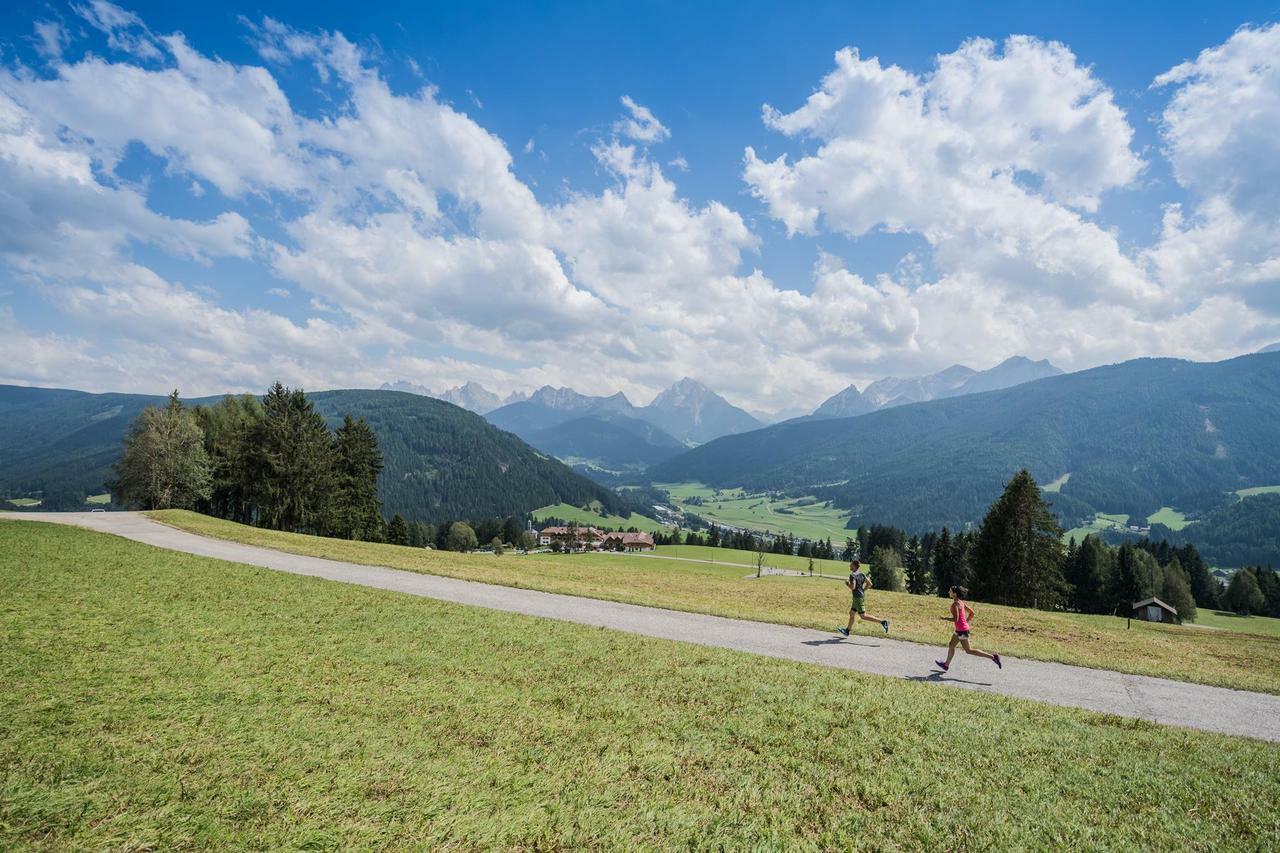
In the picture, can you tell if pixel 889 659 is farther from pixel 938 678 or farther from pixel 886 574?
pixel 886 574

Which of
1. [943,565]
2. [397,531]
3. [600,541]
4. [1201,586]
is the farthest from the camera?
[600,541]

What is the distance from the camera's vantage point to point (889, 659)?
563 inches

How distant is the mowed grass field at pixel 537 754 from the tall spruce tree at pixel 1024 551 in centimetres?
4326

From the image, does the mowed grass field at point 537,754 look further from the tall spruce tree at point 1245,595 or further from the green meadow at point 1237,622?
the tall spruce tree at point 1245,595

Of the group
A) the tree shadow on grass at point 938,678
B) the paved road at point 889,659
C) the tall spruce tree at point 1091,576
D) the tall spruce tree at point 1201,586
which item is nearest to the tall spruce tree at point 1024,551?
the tall spruce tree at point 1091,576

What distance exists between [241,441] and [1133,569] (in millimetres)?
106481

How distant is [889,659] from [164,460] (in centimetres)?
6249

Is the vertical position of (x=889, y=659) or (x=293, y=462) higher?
(x=293, y=462)

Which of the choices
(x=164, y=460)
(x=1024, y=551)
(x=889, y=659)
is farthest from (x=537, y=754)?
(x=164, y=460)

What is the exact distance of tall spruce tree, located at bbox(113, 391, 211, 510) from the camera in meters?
50.4

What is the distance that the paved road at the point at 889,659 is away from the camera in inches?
448

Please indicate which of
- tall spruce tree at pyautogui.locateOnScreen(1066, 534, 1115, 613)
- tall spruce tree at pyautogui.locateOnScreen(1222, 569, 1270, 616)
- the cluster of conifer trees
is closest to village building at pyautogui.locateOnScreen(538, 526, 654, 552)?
the cluster of conifer trees

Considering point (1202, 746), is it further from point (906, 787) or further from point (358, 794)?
point (358, 794)

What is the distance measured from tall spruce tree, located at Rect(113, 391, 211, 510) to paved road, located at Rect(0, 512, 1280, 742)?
33679 mm
